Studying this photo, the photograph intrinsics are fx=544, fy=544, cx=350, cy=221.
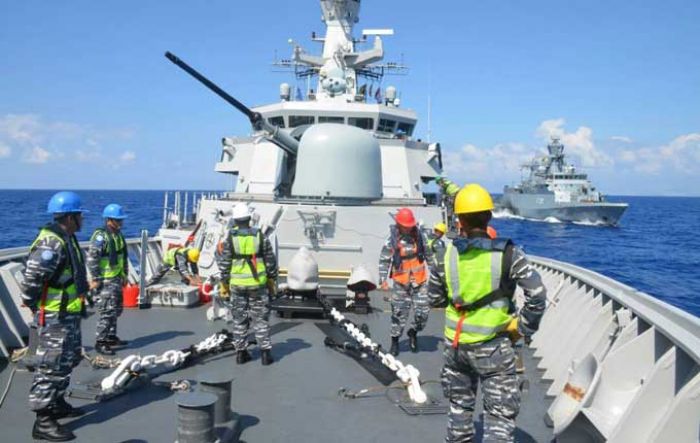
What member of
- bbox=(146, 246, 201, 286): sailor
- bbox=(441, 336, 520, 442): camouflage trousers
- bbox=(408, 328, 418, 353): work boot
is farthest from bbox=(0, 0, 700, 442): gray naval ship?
bbox=(441, 336, 520, 442): camouflage trousers

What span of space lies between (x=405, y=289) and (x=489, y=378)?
10.5ft

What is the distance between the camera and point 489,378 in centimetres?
309

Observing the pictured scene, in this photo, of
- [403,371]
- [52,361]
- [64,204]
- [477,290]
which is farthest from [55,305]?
[477,290]

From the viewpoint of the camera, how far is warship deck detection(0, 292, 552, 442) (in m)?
3.98

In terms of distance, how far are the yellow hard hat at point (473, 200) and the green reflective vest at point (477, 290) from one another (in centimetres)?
23

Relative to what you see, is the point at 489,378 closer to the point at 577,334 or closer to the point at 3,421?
the point at 577,334

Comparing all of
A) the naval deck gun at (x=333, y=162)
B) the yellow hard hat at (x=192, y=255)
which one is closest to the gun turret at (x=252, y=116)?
the naval deck gun at (x=333, y=162)

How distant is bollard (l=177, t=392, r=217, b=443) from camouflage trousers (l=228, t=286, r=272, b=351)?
7.82 ft

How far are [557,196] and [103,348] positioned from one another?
62870 millimetres

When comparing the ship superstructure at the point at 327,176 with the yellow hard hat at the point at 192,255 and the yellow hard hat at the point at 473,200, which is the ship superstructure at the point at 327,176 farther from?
the yellow hard hat at the point at 473,200

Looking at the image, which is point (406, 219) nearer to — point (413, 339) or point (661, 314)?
point (413, 339)

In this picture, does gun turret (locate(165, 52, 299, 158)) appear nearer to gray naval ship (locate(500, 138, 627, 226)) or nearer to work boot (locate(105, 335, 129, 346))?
work boot (locate(105, 335, 129, 346))

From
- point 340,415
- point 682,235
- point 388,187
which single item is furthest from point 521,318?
point 682,235

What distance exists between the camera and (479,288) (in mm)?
3051
